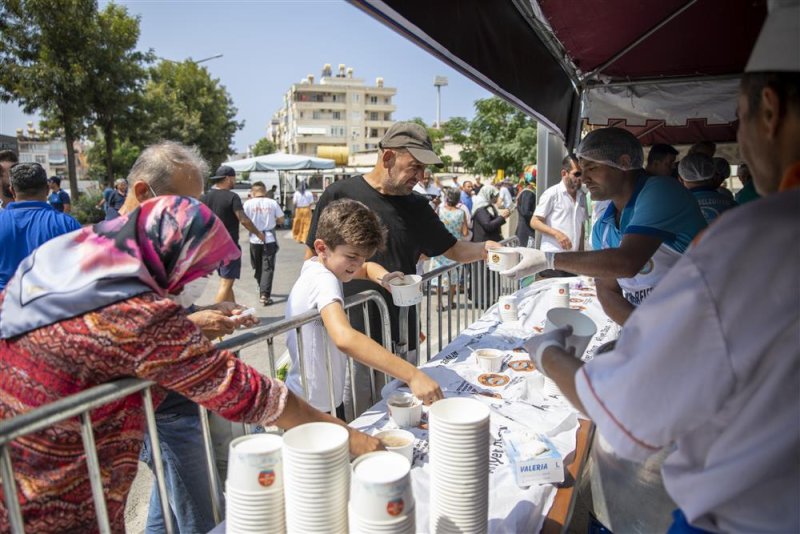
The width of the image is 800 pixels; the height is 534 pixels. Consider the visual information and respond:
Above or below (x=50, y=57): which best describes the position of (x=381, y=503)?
below

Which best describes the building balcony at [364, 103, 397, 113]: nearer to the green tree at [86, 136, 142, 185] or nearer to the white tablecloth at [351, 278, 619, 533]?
the green tree at [86, 136, 142, 185]

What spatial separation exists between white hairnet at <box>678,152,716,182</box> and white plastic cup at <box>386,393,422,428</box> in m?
3.99

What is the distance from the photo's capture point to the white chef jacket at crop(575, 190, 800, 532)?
0.89 m

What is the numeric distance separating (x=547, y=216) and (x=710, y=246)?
569cm

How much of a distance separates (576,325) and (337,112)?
8948 cm

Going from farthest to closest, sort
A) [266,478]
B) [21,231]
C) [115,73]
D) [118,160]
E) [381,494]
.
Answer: [118,160], [115,73], [21,231], [266,478], [381,494]

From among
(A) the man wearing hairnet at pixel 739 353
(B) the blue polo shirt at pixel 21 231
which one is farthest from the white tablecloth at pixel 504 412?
(B) the blue polo shirt at pixel 21 231

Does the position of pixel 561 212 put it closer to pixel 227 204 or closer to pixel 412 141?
pixel 412 141

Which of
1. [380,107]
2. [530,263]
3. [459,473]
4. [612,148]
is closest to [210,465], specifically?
[459,473]

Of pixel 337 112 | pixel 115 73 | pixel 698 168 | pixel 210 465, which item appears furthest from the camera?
pixel 337 112

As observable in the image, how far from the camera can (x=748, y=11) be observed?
3.62 metres

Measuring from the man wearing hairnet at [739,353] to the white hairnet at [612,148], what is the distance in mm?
1773

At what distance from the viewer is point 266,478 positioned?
124 cm

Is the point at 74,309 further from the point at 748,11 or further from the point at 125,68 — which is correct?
the point at 125,68
